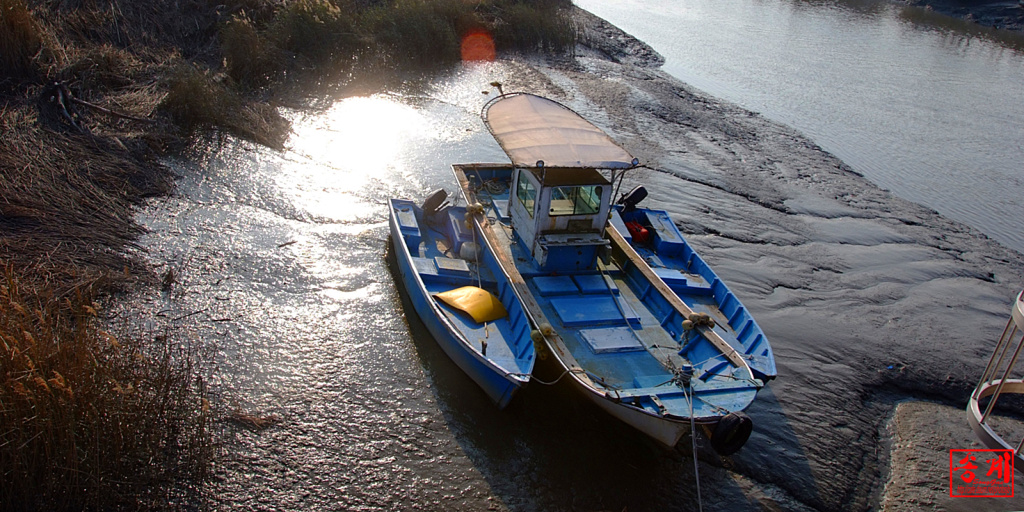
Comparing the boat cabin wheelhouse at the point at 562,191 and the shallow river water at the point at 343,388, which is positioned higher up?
the boat cabin wheelhouse at the point at 562,191

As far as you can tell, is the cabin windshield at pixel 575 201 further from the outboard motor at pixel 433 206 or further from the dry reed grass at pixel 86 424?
the dry reed grass at pixel 86 424

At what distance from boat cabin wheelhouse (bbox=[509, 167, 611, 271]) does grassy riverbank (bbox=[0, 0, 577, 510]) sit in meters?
4.87

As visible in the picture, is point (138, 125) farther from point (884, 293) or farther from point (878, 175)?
point (878, 175)

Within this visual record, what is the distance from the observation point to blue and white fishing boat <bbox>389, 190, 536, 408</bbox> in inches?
344

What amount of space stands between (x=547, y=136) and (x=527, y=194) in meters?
0.96

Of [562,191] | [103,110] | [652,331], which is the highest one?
[562,191]

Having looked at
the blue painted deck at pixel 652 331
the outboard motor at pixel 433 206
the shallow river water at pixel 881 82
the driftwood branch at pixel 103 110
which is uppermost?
the driftwood branch at pixel 103 110

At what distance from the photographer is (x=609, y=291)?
10.1m

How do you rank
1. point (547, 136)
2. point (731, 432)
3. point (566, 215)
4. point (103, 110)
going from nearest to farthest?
point (731, 432), point (566, 215), point (547, 136), point (103, 110)

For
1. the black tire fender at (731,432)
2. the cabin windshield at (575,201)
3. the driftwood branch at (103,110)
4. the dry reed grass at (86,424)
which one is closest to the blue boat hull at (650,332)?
the black tire fender at (731,432)

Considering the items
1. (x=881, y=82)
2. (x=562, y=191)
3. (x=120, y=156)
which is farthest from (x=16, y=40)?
(x=881, y=82)

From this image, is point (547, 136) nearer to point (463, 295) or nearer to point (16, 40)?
point (463, 295)

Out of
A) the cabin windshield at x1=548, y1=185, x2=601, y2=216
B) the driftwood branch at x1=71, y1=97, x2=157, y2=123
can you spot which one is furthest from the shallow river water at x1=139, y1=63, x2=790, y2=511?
the cabin windshield at x1=548, y1=185, x2=601, y2=216

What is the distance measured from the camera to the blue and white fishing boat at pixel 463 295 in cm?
874
